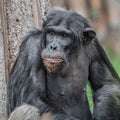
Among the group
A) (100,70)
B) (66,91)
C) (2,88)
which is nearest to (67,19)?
(66,91)

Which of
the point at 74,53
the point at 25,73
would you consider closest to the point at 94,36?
the point at 74,53

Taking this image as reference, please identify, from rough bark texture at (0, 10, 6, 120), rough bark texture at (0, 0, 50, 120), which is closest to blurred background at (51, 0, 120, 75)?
rough bark texture at (0, 0, 50, 120)

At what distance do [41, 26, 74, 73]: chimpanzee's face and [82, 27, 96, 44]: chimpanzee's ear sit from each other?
0.26m

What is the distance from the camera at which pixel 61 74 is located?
8719 millimetres

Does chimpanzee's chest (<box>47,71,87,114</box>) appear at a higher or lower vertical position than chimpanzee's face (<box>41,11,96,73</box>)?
lower

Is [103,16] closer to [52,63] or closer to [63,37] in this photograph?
[63,37]

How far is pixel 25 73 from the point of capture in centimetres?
838

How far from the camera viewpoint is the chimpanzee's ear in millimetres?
8695

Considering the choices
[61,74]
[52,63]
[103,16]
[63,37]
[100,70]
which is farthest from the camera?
[103,16]

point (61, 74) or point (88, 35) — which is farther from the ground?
point (88, 35)

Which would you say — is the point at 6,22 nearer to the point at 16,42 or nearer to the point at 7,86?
the point at 16,42

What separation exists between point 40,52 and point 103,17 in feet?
51.5

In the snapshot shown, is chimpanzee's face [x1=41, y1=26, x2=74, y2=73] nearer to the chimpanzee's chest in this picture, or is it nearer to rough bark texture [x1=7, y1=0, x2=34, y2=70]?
the chimpanzee's chest

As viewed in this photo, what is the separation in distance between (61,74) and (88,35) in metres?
0.58
